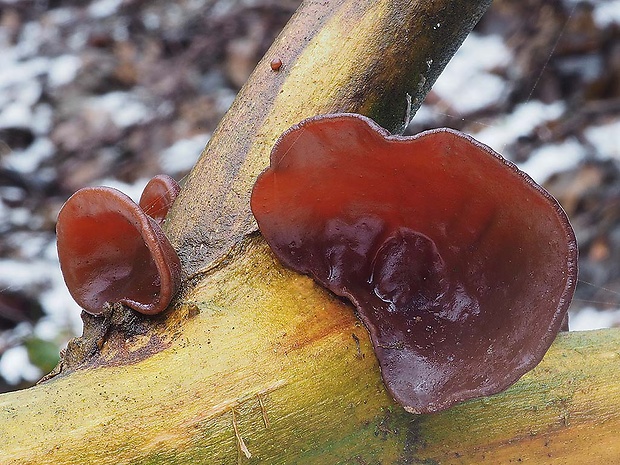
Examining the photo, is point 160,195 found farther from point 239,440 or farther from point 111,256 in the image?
point 239,440

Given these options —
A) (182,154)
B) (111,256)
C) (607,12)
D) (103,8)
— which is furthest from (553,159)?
(103,8)

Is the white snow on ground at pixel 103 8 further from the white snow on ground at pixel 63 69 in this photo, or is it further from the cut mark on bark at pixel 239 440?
the cut mark on bark at pixel 239 440

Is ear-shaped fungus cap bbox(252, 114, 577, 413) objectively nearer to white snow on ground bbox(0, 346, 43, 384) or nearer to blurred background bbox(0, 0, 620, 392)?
blurred background bbox(0, 0, 620, 392)

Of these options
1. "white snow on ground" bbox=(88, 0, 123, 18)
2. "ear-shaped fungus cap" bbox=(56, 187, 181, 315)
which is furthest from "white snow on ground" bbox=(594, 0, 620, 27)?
"ear-shaped fungus cap" bbox=(56, 187, 181, 315)

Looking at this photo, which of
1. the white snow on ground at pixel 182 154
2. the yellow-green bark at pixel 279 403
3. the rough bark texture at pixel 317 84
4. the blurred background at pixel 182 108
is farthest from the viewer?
the white snow on ground at pixel 182 154

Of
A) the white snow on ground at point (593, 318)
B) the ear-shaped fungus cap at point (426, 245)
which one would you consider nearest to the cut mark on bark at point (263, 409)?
the ear-shaped fungus cap at point (426, 245)
